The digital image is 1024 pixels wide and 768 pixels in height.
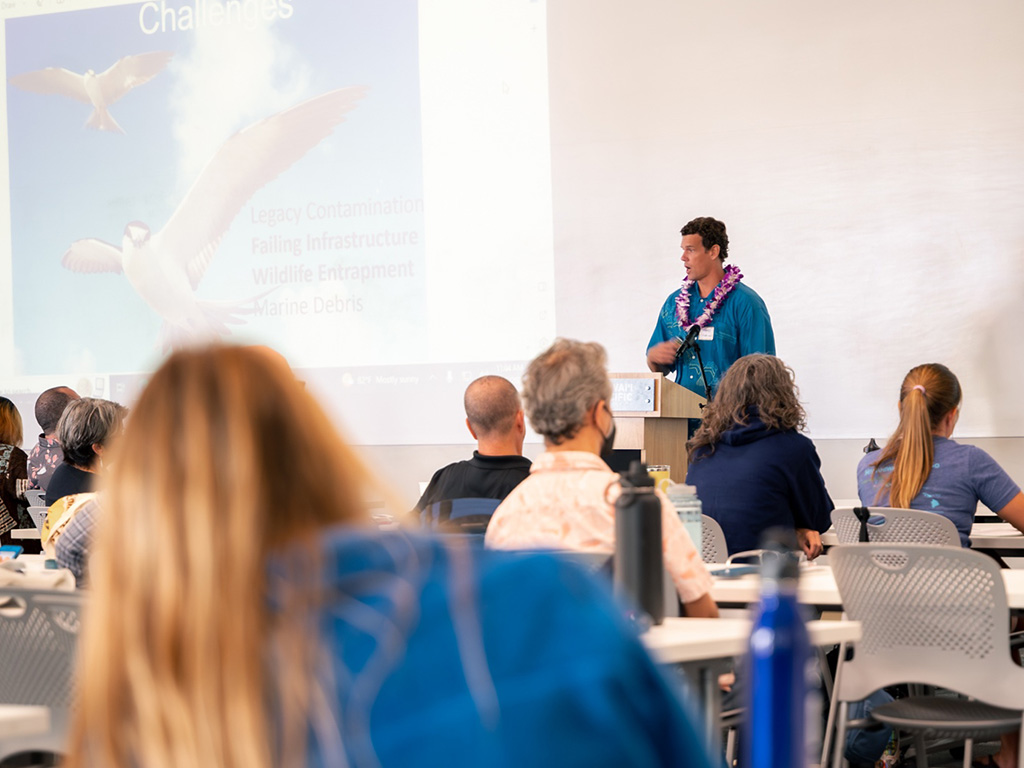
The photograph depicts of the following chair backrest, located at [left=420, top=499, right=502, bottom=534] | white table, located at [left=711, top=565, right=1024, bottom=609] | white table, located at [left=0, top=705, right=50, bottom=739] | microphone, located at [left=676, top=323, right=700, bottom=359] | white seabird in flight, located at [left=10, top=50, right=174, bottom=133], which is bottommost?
white table, located at [left=711, top=565, right=1024, bottom=609]

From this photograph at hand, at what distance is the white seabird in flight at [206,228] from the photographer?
7133 millimetres

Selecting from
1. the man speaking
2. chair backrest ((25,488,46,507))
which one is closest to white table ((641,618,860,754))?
the man speaking

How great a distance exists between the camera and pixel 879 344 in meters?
6.21

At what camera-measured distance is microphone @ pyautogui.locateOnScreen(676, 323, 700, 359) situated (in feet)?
18.6

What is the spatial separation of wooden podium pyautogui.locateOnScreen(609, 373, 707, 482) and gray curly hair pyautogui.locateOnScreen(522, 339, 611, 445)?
2542 millimetres

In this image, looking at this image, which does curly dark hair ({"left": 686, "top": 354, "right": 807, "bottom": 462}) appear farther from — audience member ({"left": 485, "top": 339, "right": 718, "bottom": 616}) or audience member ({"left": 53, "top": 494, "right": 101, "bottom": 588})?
audience member ({"left": 53, "top": 494, "right": 101, "bottom": 588})

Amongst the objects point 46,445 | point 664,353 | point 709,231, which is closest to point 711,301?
point 709,231

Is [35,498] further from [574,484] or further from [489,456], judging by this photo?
[574,484]

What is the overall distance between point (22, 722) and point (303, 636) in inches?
40.3

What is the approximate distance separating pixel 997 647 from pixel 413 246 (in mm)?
4856

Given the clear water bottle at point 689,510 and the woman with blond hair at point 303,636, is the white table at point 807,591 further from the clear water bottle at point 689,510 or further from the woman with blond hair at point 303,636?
the woman with blond hair at point 303,636

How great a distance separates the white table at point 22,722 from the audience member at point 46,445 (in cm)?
470

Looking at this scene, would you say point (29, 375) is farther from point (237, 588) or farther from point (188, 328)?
point (237, 588)

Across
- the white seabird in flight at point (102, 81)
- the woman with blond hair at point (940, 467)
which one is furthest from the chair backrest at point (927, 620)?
the white seabird in flight at point (102, 81)
